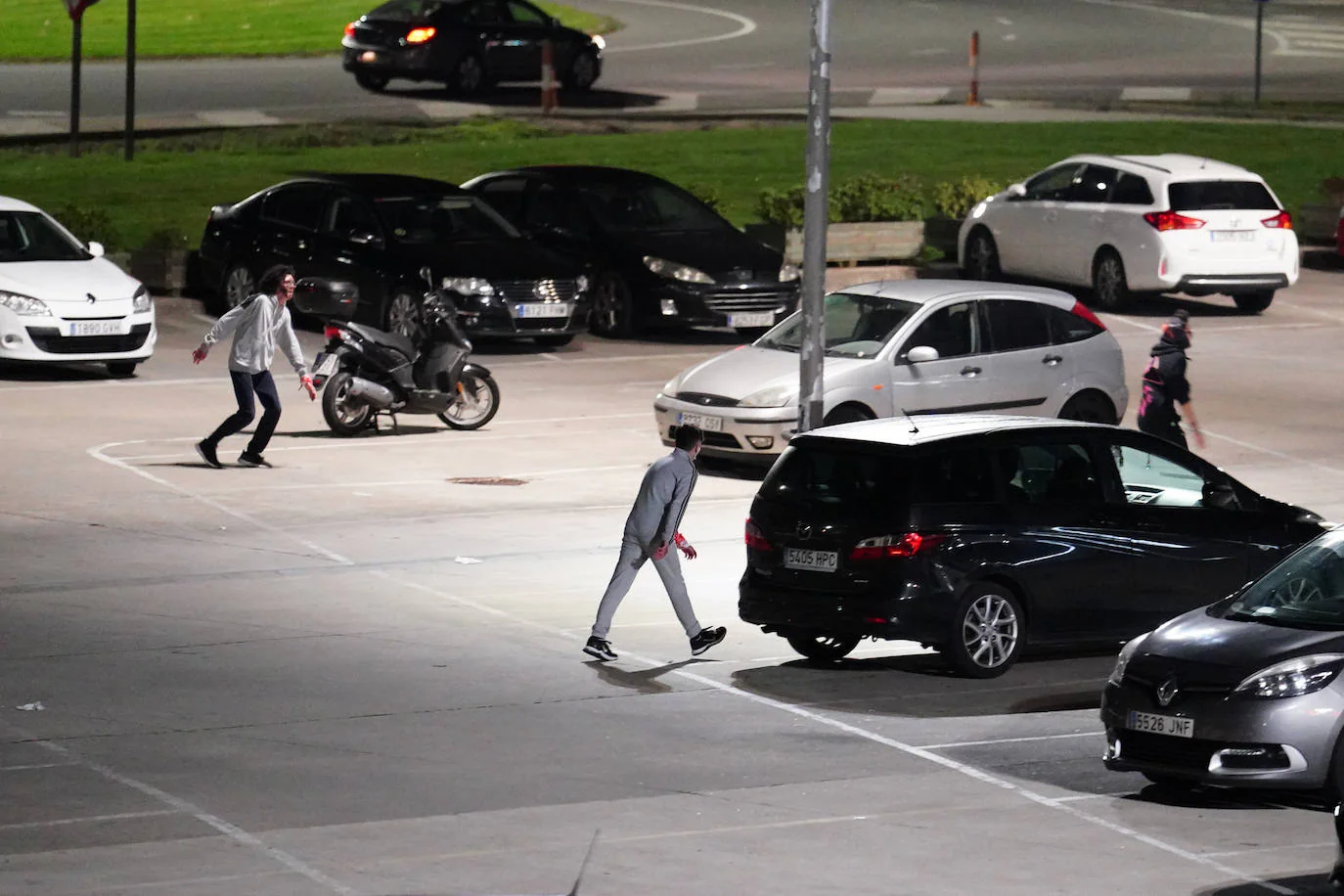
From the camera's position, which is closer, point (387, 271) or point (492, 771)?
point (492, 771)

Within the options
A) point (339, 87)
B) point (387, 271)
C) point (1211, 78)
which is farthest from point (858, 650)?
point (1211, 78)

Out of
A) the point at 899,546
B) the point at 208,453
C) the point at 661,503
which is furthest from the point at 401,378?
the point at 899,546

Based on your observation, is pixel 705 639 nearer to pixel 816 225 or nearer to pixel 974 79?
pixel 816 225

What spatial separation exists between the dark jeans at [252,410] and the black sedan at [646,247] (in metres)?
7.98

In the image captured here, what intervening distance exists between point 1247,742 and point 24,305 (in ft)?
51.8

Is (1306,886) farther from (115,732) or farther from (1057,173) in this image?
(1057,173)

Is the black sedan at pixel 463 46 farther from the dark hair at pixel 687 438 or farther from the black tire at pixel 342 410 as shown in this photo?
the dark hair at pixel 687 438

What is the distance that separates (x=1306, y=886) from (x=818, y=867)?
187cm

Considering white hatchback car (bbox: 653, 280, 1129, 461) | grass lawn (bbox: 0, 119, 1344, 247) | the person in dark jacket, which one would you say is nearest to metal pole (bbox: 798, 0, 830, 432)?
Answer: white hatchback car (bbox: 653, 280, 1129, 461)

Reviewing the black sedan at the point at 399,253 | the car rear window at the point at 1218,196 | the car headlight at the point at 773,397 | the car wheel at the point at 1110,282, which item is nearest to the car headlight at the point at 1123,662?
the car headlight at the point at 773,397

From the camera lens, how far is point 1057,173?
31.9 m

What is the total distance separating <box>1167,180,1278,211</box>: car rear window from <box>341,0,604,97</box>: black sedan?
52.8 feet

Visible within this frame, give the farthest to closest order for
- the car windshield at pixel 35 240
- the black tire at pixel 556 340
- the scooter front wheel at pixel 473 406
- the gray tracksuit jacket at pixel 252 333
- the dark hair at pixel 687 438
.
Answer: the black tire at pixel 556 340
the car windshield at pixel 35 240
the scooter front wheel at pixel 473 406
the gray tracksuit jacket at pixel 252 333
the dark hair at pixel 687 438

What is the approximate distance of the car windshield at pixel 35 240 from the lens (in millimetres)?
25531
